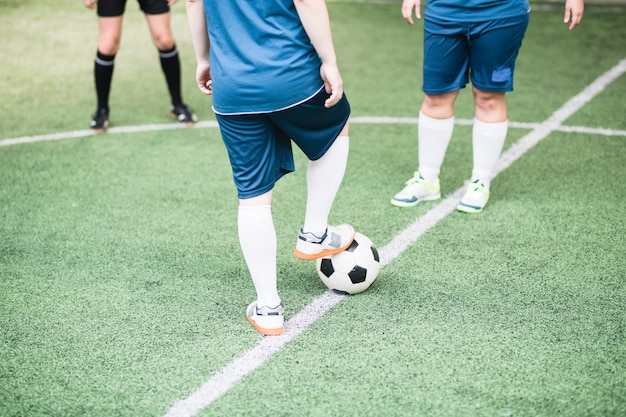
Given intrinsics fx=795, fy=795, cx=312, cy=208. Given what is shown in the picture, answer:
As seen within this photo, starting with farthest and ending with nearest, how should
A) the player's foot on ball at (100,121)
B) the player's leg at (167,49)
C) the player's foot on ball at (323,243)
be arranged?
the player's foot on ball at (100,121), the player's leg at (167,49), the player's foot on ball at (323,243)

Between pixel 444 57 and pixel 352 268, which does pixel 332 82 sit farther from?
pixel 444 57

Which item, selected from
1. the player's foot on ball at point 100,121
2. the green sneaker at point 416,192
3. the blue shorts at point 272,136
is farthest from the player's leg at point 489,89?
the player's foot on ball at point 100,121

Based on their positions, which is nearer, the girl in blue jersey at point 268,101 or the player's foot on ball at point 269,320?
the girl in blue jersey at point 268,101

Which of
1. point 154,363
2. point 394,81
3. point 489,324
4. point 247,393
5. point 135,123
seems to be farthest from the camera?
point 394,81

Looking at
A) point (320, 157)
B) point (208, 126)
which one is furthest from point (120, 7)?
point (320, 157)

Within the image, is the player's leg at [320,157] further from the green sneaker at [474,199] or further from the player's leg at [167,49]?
the player's leg at [167,49]

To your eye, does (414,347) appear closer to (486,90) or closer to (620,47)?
(486,90)

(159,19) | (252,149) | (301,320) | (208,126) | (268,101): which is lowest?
(208,126)

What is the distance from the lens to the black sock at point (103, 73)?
19.7 feet

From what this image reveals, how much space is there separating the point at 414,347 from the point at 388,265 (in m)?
0.82

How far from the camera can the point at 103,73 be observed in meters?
6.04

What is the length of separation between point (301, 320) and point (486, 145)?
186 centimetres

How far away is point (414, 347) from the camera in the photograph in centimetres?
326

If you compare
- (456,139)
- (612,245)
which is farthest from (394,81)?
(612,245)
